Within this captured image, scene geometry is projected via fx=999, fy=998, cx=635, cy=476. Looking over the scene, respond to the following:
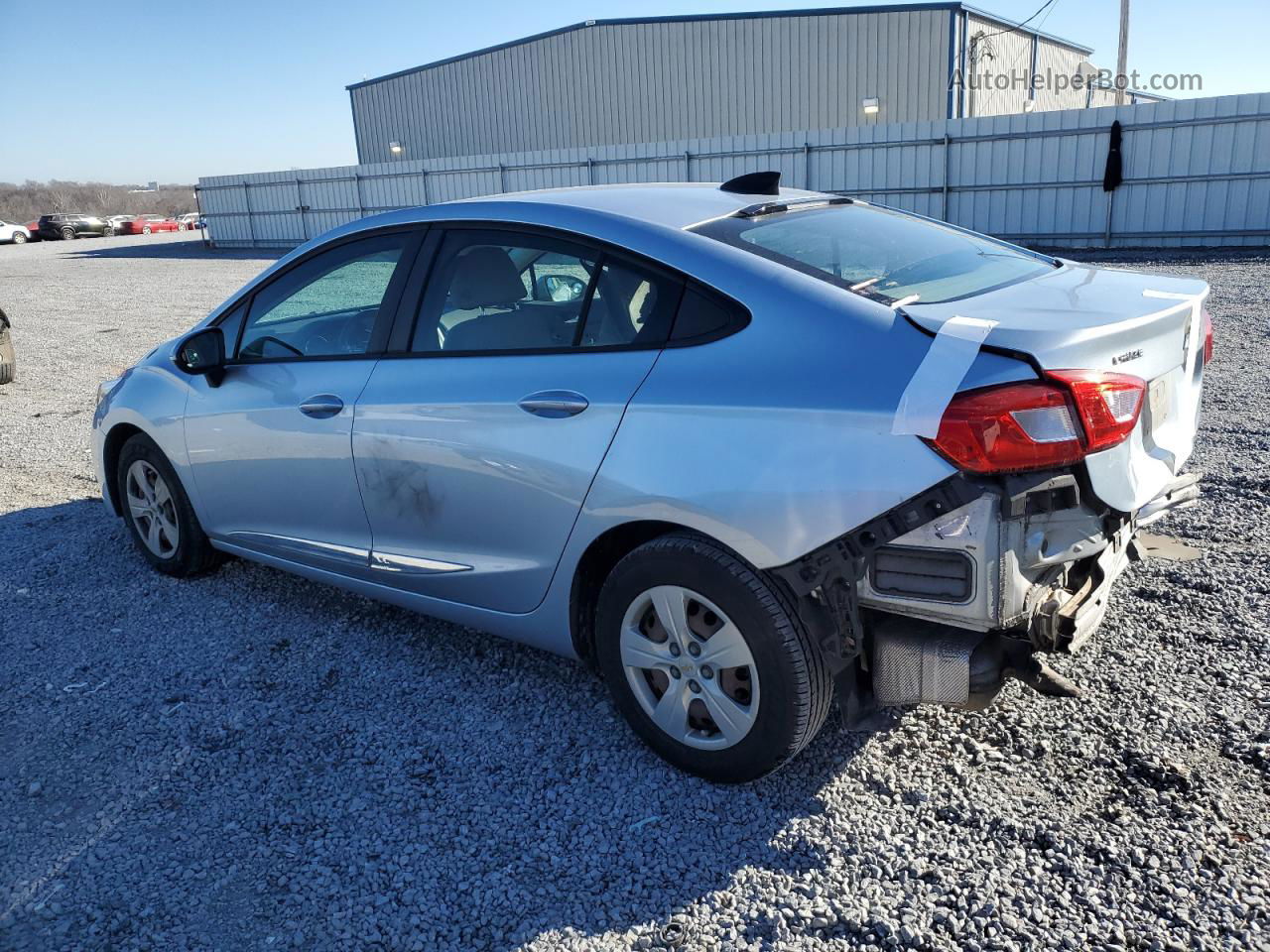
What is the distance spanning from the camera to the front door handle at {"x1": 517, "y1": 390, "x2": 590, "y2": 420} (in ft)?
9.59

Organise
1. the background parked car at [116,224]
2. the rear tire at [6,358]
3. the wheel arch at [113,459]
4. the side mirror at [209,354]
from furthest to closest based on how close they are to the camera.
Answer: the background parked car at [116,224], the rear tire at [6,358], the wheel arch at [113,459], the side mirror at [209,354]

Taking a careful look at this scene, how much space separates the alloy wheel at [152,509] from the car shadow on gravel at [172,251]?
82.9ft

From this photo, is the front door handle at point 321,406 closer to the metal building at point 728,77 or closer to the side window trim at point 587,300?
the side window trim at point 587,300

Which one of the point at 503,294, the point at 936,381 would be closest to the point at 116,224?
the point at 503,294

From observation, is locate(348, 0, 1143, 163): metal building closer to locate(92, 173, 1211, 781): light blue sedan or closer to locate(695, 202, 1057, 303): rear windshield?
locate(695, 202, 1057, 303): rear windshield

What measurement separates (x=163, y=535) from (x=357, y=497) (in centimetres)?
159

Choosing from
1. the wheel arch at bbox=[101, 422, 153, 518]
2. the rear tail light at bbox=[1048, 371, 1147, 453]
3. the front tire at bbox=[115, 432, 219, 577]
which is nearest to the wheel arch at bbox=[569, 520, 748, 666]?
the rear tail light at bbox=[1048, 371, 1147, 453]

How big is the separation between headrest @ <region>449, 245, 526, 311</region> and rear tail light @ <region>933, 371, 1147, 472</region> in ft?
5.30

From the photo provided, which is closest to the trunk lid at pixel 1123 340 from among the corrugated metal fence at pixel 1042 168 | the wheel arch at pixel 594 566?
the wheel arch at pixel 594 566

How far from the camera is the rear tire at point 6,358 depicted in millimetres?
9945

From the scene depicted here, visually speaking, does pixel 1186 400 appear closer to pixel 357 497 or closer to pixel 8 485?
pixel 357 497

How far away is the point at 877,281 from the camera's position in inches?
111

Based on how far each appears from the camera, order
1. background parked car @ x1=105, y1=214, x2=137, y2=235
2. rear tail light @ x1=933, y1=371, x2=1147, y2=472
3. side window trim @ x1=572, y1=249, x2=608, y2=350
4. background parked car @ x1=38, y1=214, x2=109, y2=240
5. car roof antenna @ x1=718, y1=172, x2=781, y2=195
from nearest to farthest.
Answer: rear tail light @ x1=933, y1=371, x2=1147, y2=472
side window trim @ x1=572, y1=249, x2=608, y2=350
car roof antenna @ x1=718, y1=172, x2=781, y2=195
background parked car @ x1=38, y1=214, x2=109, y2=240
background parked car @ x1=105, y1=214, x2=137, y2=235

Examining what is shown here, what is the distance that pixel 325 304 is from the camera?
3975 mm
